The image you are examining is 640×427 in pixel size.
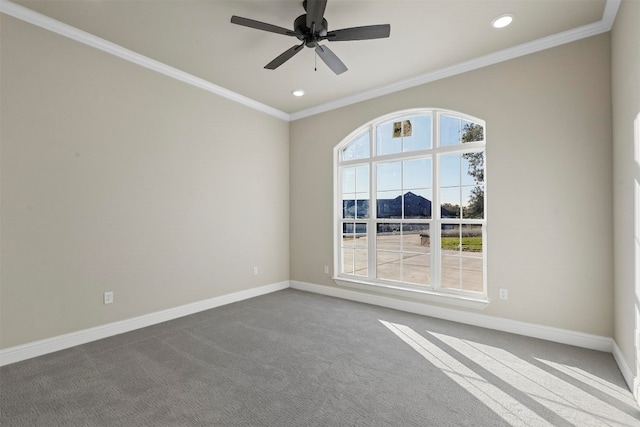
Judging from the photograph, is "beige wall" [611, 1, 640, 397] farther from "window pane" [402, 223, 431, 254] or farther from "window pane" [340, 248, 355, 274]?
"window pane" [340, 248, 355, 274]

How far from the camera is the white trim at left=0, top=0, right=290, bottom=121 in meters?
2.59

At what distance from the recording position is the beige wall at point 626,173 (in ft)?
6.91

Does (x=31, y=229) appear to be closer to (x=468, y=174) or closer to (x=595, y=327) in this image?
(x=468, y=174)

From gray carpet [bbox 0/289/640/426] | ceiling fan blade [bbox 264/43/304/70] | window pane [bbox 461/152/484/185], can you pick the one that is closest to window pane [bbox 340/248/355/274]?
gray carpet [bbox 0/289/640/426]

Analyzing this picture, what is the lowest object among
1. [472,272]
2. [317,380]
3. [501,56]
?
[317,380]

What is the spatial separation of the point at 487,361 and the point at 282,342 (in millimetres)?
1826

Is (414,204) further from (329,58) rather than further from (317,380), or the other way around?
(317,380)

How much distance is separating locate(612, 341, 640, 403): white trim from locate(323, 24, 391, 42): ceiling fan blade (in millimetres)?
3001

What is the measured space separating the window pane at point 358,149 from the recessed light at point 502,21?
2.07 m

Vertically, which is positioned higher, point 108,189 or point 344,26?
point 344,26

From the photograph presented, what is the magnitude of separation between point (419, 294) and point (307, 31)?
317 centimetres

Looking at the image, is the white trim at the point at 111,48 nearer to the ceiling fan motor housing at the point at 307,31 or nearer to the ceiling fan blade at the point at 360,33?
the ceiling fan motor housing at the point at 307,31

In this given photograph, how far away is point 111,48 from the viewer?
10.3 ft

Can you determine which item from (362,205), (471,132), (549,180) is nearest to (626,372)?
(549,180)
